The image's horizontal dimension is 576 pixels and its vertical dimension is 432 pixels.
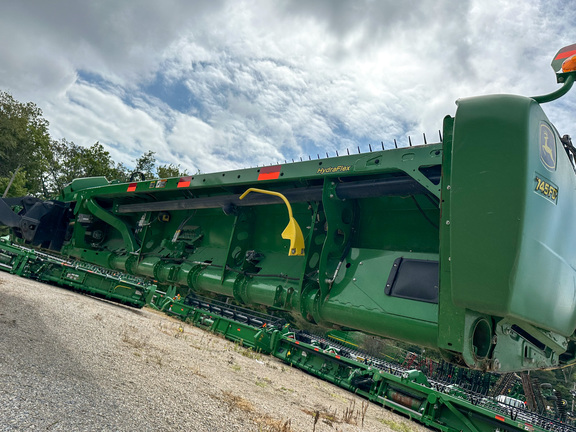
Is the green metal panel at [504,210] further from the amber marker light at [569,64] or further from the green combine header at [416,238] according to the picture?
the amber marker light at [569,64]

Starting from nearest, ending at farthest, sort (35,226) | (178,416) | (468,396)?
(178,416) → (468,396) → (35,226)

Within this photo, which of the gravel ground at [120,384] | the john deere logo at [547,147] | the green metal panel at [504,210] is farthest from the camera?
the john deere logo at [547,147]

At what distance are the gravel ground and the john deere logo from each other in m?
2.38

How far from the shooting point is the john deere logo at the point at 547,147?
2.42 m

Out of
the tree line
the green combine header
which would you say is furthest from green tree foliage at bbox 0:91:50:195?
the green combine header

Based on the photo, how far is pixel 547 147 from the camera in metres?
2.48

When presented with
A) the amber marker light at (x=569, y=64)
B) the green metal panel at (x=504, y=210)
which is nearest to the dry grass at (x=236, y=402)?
the green metal panel at (x=504, y=210)

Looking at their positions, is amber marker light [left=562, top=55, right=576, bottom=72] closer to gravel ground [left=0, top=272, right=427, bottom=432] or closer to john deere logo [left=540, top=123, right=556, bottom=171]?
john deere logo [left=540, top=123, right=556, bottom=171]

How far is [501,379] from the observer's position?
28.5ft

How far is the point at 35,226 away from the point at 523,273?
856 centimetres

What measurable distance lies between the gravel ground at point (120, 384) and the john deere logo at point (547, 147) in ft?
7.82

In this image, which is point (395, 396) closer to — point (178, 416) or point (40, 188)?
point (178, 416)

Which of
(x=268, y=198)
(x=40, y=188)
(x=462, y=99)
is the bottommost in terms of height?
(x=268, y=198)

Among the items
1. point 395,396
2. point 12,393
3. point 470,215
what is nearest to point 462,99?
point 470,215
